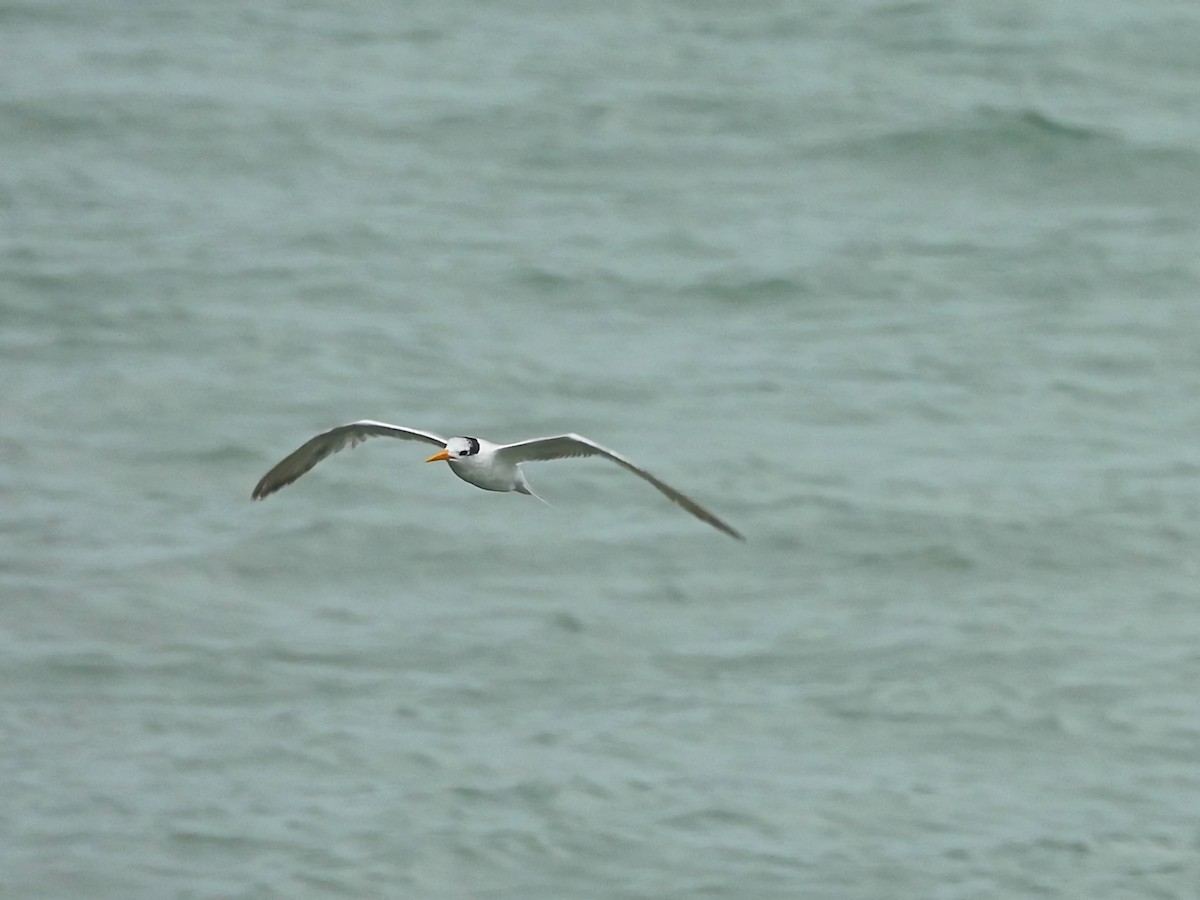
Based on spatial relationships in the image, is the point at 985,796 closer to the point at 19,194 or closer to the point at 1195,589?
the point at 1195,589

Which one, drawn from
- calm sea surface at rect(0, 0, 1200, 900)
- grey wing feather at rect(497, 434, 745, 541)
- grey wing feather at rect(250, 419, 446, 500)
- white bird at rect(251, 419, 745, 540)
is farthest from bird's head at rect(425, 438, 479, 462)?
calm sea surface at rect(0, 0, 1200, 900)

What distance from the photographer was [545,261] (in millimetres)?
29000

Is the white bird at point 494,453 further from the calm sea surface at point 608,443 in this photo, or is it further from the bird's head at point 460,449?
the calm sea surface at point 608,443

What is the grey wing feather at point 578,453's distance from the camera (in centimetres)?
965

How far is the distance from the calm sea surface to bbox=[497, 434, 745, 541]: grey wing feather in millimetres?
6570

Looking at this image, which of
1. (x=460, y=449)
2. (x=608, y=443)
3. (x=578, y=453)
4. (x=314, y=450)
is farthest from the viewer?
(x=608, y=443)

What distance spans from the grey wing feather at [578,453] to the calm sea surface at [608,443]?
6570 mm

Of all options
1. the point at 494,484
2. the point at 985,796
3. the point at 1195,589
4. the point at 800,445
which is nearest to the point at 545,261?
the point at 800,445

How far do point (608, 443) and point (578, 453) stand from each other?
1316 centimetres

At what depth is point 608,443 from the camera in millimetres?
23750

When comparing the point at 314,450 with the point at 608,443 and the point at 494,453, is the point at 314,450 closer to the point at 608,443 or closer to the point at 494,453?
the point at 494,453

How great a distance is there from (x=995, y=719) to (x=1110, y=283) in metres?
10.9

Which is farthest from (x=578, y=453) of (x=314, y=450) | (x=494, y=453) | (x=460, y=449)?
(x=314, y=450)

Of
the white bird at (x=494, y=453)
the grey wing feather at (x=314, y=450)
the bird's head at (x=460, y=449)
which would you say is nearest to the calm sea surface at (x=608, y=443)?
the grey wing feather at (x=314, y=450)
